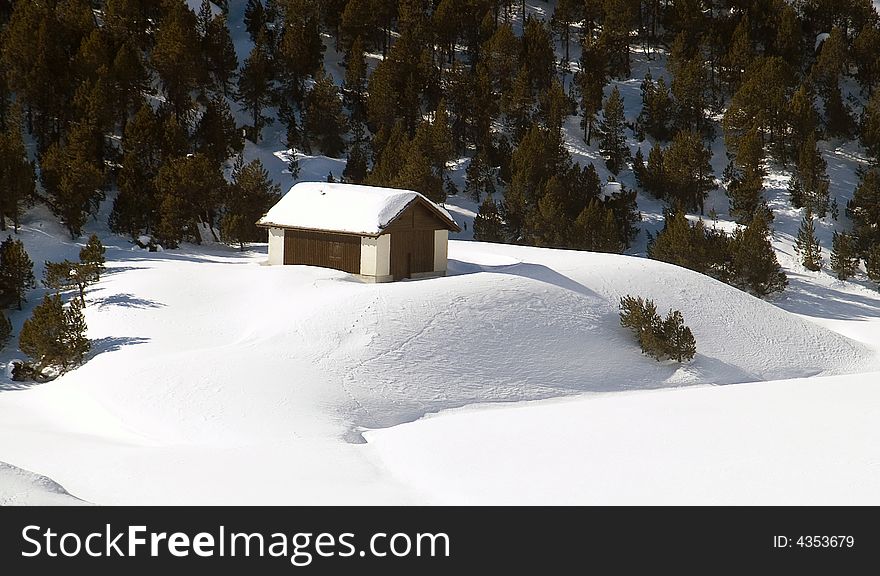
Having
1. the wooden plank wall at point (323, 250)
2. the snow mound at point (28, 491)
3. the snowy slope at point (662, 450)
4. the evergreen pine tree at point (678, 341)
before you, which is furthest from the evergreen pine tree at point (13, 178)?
the snow mound at point (28, 491)

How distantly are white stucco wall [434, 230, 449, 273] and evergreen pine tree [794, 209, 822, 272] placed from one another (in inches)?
699

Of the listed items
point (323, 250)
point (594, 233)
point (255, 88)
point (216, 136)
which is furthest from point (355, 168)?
point (323, 250)

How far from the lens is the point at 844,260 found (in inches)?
1649

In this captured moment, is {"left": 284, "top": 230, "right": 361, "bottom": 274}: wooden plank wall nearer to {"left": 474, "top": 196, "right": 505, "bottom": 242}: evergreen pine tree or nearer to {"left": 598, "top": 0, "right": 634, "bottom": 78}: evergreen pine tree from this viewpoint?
{"left": 474, "top": 196, "right": 505, "bottom": 242}: evergreen pine tree

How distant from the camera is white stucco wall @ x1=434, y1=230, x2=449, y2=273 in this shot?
110 feet

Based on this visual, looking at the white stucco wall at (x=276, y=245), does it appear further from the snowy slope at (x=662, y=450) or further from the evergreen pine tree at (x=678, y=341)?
the evergreen pine tree at (x=678, y=341)

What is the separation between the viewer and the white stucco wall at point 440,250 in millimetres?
33656

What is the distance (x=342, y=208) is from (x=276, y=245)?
272cm

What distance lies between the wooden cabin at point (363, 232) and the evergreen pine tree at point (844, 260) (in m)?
18.0

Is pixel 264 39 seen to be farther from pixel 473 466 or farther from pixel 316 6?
pixel 473 466

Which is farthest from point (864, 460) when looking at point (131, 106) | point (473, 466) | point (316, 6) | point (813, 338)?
point (316, 6)

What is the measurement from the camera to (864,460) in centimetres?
1578

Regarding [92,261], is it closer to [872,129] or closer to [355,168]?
[355,168]

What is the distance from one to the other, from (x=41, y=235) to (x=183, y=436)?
20.6 meters
